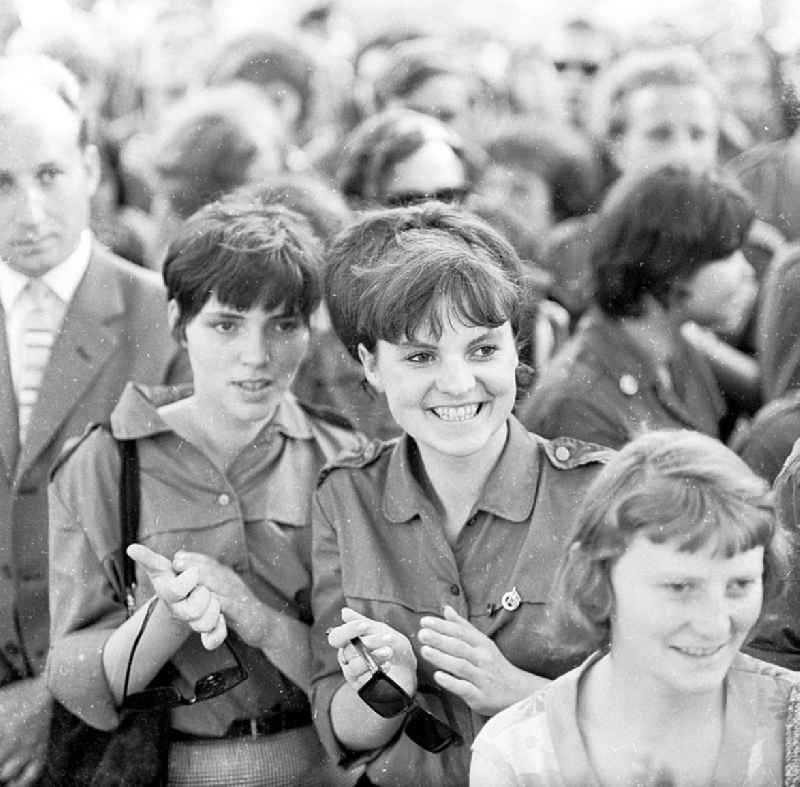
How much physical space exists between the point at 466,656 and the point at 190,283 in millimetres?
881

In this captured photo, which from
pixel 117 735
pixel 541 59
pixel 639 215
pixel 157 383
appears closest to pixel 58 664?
pixel 117 735

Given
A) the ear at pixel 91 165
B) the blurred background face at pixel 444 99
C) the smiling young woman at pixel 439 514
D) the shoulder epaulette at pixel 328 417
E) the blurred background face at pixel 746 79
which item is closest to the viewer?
the smiling young woman at pixel 439 514

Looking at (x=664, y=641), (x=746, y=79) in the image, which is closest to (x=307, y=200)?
(x=664, y=641)

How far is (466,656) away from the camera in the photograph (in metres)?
2.36

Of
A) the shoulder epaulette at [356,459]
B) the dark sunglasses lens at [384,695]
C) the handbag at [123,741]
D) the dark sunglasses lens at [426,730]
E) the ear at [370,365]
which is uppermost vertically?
the ear at [370,365]

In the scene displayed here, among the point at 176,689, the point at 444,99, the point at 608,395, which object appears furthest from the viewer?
the point at 444,99

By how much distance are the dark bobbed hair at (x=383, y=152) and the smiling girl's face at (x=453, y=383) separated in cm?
133

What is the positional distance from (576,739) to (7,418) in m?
1.48

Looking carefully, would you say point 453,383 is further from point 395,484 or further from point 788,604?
point 788,604

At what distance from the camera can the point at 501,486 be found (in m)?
2.52

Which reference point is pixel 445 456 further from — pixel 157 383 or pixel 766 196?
pixel 766 196

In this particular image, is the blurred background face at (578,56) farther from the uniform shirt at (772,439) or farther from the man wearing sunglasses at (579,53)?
the uniform shirt at (772,439)

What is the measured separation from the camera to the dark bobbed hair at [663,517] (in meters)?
2.06

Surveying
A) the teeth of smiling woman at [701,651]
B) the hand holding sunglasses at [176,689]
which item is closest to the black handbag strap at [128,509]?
the hand holding sunglasses at [176,689]
